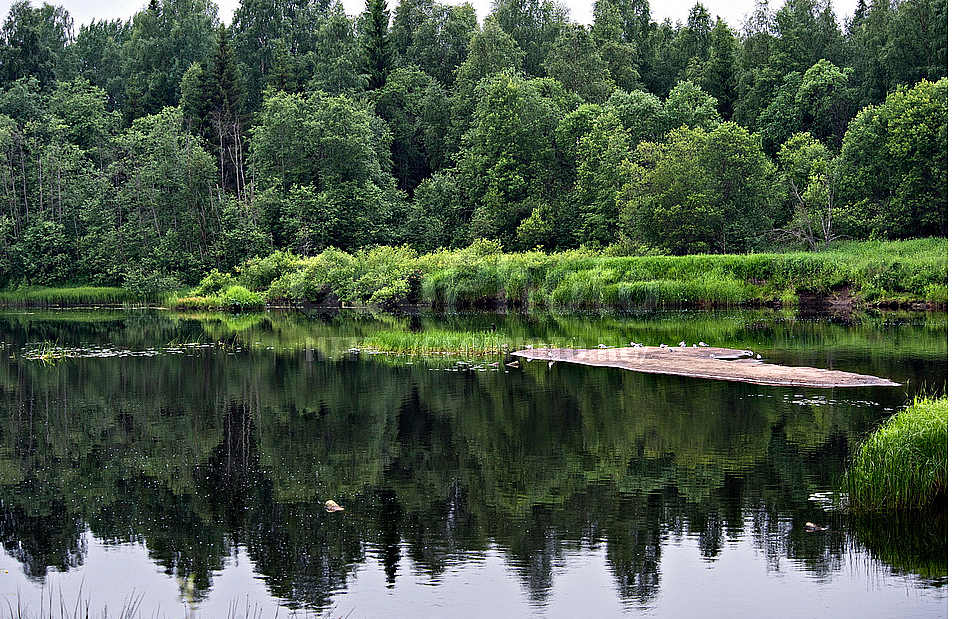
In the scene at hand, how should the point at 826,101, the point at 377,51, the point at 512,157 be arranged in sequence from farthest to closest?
the point at 377,51, the point at 826,101, the point at 512,157

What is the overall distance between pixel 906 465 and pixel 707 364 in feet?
39.1

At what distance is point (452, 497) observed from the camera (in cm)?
1098

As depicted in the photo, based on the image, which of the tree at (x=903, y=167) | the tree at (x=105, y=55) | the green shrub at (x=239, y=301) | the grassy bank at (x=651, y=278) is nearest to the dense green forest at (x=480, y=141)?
the tree at (x=903, y=167)

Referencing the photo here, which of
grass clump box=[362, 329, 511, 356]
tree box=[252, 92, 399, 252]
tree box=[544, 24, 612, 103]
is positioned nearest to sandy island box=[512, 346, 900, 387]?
grass clump box=[362, 329, 511, 356]

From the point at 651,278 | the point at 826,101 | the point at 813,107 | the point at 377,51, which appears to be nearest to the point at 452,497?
the point at 651,278

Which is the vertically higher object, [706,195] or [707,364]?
[706,195]

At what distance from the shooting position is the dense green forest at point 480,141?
55.5 metres

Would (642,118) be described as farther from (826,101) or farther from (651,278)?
(651,278)

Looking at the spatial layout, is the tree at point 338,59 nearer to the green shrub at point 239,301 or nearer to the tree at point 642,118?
the tree at point 642,118

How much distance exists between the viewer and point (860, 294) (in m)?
44.1

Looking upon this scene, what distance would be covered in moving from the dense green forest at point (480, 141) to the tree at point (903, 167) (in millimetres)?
125

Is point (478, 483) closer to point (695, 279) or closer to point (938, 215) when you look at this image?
point (695, 279)

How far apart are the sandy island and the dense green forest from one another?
3143cm

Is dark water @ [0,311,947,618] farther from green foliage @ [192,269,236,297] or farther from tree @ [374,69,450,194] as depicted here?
tree @ [374,69,450,194]
